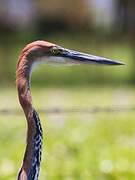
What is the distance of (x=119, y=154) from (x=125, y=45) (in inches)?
775

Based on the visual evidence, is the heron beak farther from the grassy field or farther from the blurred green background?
the grassy field

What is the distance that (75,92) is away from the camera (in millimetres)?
18047

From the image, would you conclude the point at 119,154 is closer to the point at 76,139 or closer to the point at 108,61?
the point at 76,139

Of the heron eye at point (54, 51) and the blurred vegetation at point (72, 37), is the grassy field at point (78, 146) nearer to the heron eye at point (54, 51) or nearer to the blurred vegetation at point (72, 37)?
the heron eye at point (54, 51)

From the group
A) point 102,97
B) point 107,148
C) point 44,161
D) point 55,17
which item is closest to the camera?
point 44,161

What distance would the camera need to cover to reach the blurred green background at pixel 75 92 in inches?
307

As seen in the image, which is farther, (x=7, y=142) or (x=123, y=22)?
(x=123, y=22)

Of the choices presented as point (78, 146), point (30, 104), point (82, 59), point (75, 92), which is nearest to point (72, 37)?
point (75, 92)

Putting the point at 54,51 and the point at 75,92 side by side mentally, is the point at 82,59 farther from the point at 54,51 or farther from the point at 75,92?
the point at 75,92

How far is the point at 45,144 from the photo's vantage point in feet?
29.4

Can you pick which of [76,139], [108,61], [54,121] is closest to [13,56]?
[54,121]

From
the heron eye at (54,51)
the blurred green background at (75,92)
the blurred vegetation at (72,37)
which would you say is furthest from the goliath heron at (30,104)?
the blurred vegetation at (72,37)

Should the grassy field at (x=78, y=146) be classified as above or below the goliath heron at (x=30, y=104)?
below

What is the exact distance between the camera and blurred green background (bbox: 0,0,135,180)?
780cm
